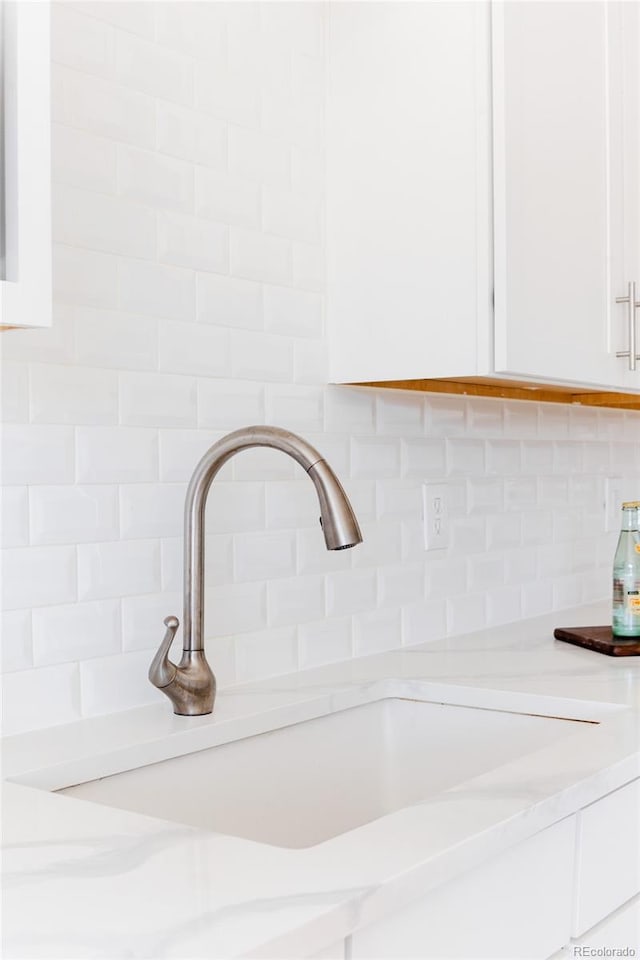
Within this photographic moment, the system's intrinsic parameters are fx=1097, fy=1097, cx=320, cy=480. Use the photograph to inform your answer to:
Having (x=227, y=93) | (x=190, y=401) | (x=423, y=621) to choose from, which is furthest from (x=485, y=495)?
(x=227, y=93)

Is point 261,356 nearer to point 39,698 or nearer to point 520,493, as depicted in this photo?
point 39,698

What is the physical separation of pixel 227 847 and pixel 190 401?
0.76 meters

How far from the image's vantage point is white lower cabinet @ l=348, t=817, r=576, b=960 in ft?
2.99

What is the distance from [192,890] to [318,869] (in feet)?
0.34

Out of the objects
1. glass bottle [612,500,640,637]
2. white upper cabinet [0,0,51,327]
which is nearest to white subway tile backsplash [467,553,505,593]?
glass bottle [612,500,640,637]

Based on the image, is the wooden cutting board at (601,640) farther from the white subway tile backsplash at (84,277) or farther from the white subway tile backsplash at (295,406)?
the white subway tile backsplash at (84,277)

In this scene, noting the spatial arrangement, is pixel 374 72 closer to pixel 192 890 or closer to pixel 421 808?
pixel 421 808

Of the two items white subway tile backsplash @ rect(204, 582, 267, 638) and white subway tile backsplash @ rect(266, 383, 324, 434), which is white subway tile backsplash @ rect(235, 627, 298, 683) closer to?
white subway tile backsplash @ rect(204, 582, 267, 638)

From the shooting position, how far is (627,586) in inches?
76.3

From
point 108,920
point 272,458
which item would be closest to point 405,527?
point 272,458

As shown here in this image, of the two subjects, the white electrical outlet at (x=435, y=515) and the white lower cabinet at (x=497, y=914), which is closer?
the white lower cabinet at (x=497, y=914)

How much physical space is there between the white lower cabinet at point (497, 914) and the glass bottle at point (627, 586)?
2.68 feet

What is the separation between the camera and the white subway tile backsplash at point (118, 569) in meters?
1.39

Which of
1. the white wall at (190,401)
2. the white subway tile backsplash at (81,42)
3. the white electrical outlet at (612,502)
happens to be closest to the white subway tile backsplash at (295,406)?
the white wall at (190,401)
